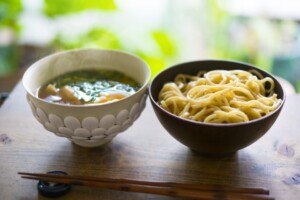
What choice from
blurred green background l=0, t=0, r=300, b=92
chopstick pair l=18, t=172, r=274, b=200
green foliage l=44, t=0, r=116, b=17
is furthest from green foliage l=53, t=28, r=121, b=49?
chopstick pair l=18, t=172, r=274, b=200

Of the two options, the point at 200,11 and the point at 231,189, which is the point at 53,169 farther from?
the point at 200,11

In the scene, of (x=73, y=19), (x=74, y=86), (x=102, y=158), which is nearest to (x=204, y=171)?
(x=102, y=158)

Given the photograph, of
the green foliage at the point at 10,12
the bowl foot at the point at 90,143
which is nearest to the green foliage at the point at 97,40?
the green foliage at the point at 10,12

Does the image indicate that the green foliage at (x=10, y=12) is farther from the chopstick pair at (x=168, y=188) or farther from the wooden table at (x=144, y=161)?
the chopstick pair at (x=168, y=188)

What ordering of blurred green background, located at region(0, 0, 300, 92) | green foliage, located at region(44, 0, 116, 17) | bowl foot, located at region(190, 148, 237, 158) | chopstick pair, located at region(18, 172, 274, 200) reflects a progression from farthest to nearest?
blurred green background, located at region(0, 0, 300, 92), green foliage, located at region(44, 0, 116, 17), bowl foot, located at region(190, 148, 237, 158), chopstick pair, located at region(18, 172, 274, 200)

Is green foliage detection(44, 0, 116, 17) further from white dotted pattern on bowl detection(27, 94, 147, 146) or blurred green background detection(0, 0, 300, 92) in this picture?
white dotted pattern on bowl detection(27, 94, 147, 146)
